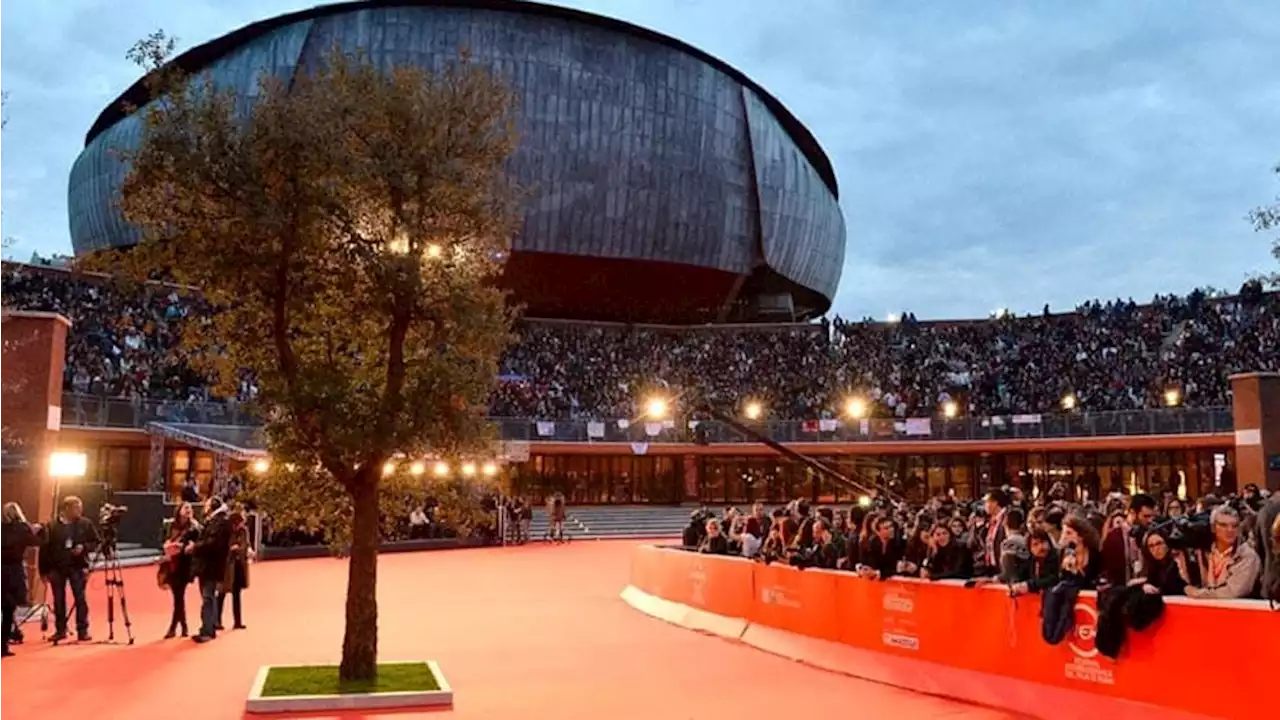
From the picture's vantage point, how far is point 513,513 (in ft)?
118

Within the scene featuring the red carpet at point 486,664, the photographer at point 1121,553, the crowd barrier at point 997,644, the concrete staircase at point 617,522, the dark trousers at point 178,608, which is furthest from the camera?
the concrete staircase at point 617,522

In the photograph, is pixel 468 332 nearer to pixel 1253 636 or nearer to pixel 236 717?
pixel 236 717

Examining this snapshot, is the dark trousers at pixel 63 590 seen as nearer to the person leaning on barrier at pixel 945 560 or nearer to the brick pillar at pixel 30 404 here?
the brick pillar at pixel 30 404

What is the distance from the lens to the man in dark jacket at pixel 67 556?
13.1m

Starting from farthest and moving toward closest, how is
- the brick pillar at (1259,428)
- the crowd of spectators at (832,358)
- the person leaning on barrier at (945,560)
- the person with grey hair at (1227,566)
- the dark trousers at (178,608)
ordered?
the crowd of spectators at (832,358) → the brick pillar at (1259,428) → the dark trousers at (178,608) → the person leaning on barrier at (945,560) → the person with grey hair at (1227,566)

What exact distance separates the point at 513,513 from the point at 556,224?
828 inches

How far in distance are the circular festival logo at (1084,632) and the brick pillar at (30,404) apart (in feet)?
44.9

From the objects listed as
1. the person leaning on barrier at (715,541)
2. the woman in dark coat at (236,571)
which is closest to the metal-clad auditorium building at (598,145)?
Answer: the person leaning on barrier at (715,541)

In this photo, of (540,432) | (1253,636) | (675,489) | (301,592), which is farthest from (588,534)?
(1253,636)

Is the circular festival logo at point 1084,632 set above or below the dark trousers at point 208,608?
above

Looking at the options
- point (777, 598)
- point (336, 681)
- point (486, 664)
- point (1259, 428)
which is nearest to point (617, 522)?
point (1259, 428)

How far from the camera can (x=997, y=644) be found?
9.68 meters

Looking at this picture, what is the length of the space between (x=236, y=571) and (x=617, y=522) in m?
28.1

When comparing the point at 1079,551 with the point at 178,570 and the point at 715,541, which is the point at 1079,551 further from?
the point at 178,570
